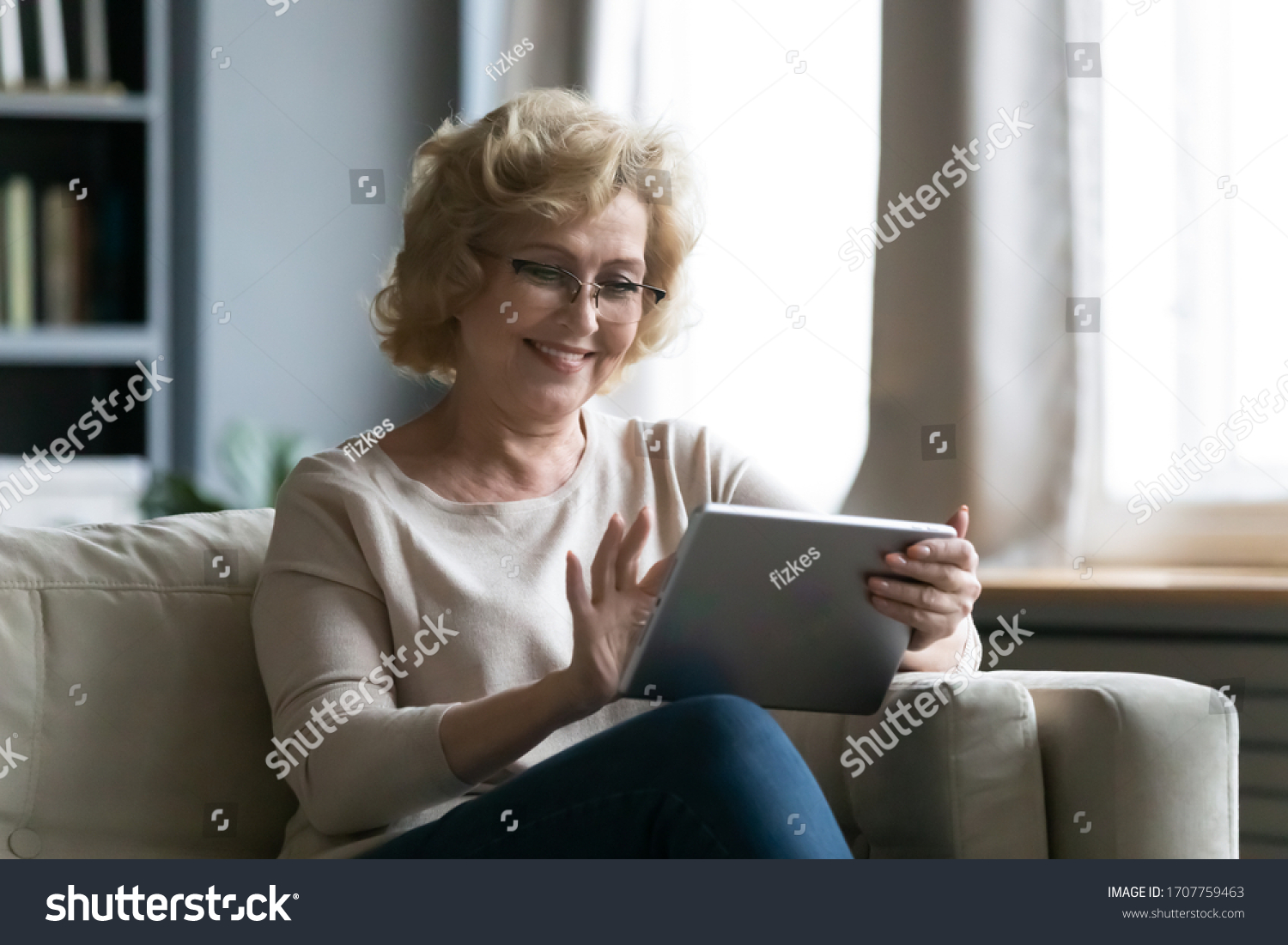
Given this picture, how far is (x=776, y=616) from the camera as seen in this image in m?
1.08

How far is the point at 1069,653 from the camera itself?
1866 mm

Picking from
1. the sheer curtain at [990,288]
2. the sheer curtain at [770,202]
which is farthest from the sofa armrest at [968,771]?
the sheer curtain at [770,202]

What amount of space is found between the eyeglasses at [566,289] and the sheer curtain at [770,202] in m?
0.83

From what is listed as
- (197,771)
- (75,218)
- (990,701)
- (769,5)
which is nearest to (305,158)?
(75,218)

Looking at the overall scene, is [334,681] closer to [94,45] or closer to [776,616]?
[776,616]

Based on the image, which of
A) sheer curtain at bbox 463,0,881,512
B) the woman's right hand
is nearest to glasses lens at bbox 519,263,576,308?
the woman's right hand

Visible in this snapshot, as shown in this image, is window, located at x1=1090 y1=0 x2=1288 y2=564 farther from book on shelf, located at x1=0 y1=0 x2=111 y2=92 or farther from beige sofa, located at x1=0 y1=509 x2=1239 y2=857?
book on shelf, located at x1=0 y1=0 x2=111 y2=92

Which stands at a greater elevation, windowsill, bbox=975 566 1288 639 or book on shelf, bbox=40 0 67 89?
book on shelf, bbox=40 0 67 89

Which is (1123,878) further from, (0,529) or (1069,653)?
(0,529)

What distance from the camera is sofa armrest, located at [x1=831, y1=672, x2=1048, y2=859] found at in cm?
116

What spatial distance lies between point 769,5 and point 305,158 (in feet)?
3.41

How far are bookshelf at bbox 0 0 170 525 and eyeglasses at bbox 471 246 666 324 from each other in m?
1.42

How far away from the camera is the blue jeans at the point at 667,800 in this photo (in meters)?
0.99

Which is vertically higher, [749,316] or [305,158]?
[305,158]
